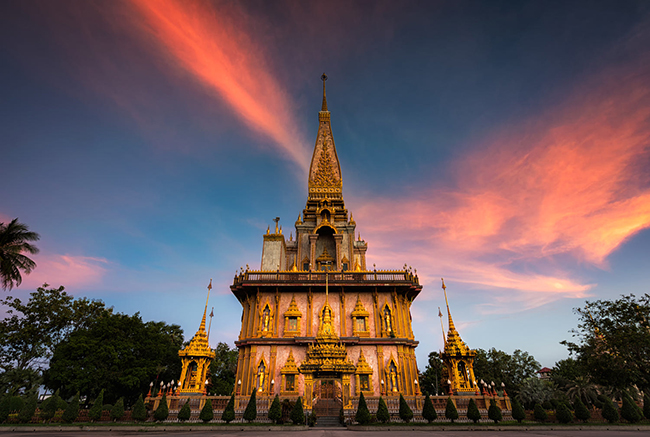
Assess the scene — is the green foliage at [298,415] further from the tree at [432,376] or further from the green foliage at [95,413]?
the tree at [432,376]

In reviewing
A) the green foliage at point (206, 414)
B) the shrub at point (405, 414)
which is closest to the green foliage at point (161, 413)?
the green foliage at point (206, 414)

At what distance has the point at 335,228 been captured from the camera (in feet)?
125

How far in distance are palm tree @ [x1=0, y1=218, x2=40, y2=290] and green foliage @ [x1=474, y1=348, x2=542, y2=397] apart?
59539 millimetres

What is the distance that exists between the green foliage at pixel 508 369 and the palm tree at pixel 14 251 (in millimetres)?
59539

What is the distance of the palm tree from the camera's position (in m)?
28.6

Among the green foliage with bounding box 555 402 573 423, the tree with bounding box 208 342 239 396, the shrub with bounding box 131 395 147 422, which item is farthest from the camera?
the tree with bounding box 208 342 239 396

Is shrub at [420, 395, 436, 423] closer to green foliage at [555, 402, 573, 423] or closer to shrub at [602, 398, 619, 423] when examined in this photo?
green foliage at [555, 402, 573, 423]

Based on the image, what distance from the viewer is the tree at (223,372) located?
153ft

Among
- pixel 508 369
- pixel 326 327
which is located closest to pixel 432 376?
pixel 508 369

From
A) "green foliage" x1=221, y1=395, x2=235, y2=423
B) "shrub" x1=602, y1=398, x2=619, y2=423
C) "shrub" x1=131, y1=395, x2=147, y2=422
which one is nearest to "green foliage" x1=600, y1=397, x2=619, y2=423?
"shrub" x1=602, y1=398, x2=619, y2=423

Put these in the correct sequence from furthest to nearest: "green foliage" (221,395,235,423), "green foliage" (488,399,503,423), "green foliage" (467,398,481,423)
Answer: "green foliage" (488,399,503,423)
"green foliage" (467,398,481,423)
"green foliage" (221,395,235,423)

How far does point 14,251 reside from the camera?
2911 cm

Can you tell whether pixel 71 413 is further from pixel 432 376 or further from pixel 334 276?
pixel 432 376

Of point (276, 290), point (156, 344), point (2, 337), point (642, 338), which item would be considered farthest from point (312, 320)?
point (2, 337)
